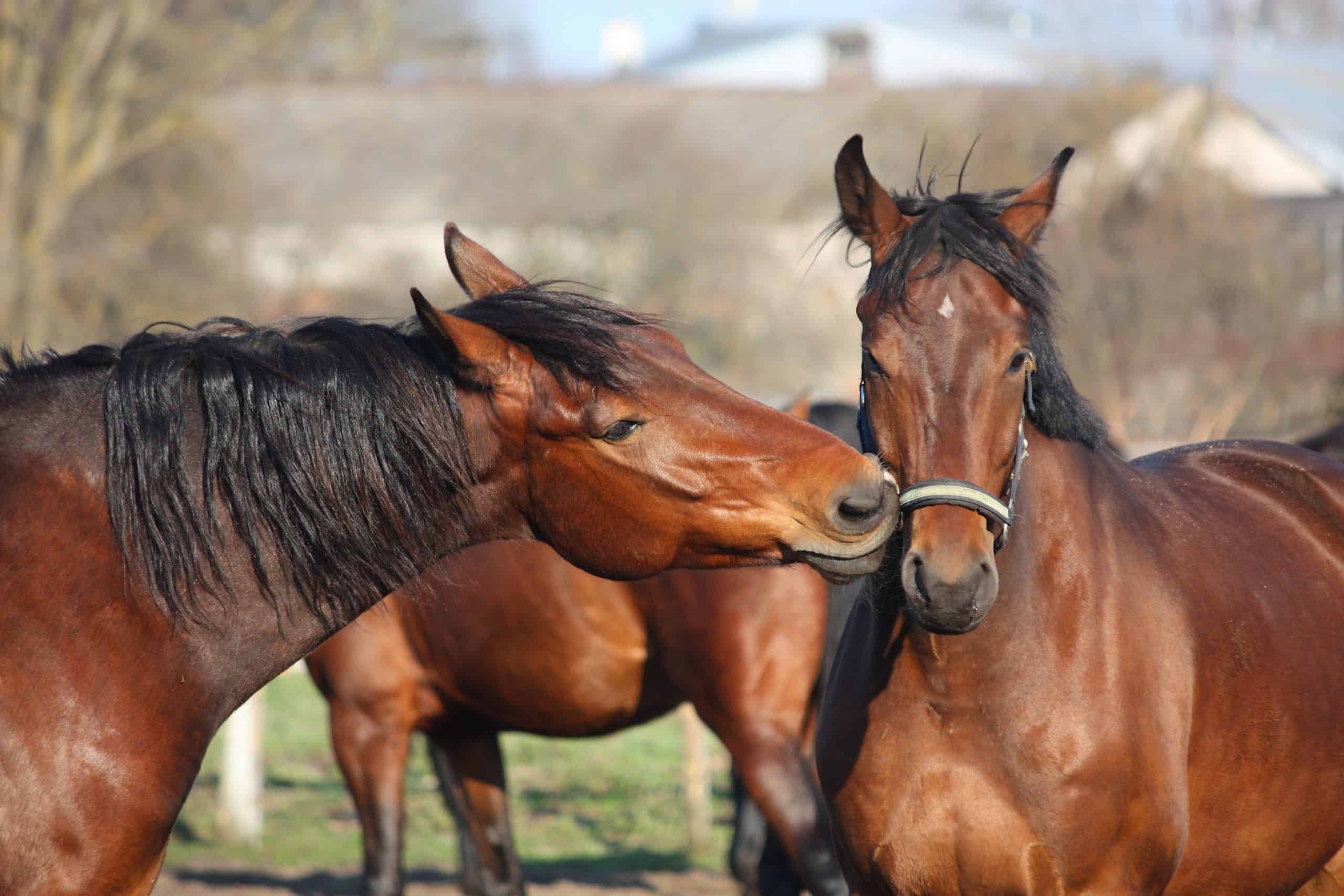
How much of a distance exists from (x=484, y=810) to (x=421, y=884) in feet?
6.06

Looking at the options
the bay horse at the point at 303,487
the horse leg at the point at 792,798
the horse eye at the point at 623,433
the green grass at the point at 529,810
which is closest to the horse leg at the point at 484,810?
the horse leg at the point at 792,798

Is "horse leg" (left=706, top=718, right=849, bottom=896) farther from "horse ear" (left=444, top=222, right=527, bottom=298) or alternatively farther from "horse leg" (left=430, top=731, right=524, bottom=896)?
"horse ear" (left=444, top=222, right=527, bottom=298)

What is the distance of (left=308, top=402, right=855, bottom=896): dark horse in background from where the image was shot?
4535mm

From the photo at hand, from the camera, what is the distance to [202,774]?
33.1ft

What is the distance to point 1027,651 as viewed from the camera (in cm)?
283

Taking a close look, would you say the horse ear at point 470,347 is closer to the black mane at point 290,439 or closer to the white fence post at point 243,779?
the black mane at point 290,439

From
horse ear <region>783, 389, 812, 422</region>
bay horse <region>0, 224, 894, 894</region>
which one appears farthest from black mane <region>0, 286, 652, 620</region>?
horse ear <region>783, 389, 812, 422</region>

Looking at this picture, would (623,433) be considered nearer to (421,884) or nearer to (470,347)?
(470,347)

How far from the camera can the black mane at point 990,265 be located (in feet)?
9.05

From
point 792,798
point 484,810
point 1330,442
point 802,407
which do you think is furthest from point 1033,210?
point 484,810

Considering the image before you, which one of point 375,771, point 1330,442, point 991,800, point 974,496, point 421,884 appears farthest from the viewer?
point 421,884

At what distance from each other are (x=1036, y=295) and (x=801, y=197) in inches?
900

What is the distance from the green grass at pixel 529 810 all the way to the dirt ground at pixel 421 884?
0.91 feet

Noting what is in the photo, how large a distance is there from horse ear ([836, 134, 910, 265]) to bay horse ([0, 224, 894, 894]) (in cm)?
62
